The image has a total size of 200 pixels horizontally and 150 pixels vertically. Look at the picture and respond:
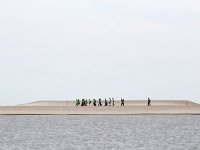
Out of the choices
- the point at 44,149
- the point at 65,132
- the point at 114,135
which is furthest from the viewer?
the point at 65,132

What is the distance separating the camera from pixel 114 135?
222ft

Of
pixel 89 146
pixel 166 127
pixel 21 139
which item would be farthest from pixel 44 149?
pixel 166 127

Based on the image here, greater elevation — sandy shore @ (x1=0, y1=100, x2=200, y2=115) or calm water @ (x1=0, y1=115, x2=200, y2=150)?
sandy shore @ (x1=0, y1=100, x2=200, y2=115)

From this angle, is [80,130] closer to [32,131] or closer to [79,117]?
[32,131]

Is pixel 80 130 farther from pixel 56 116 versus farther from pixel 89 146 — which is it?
pixel 56 116

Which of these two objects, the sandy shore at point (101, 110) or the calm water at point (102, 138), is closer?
the calm water at point (102, 138)

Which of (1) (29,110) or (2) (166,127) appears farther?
(1) (29,110)

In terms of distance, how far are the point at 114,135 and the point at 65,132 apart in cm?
669

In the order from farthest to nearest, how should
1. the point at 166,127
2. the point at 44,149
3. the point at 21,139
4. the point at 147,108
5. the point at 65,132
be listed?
the point at 147,108 → the point at 166,127 → the point at 65,132 → the point at 21,139 → the point at 44,149

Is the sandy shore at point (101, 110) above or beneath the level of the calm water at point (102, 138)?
above

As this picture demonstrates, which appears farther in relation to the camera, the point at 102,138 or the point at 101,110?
the point at 101,110

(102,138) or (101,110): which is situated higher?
(101,110)

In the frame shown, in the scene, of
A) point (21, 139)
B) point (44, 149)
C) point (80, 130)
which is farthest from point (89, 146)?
point (80, 130)

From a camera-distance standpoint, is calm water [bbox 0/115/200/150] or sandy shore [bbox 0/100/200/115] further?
sandy shore [bbox 0/100/200/115]
